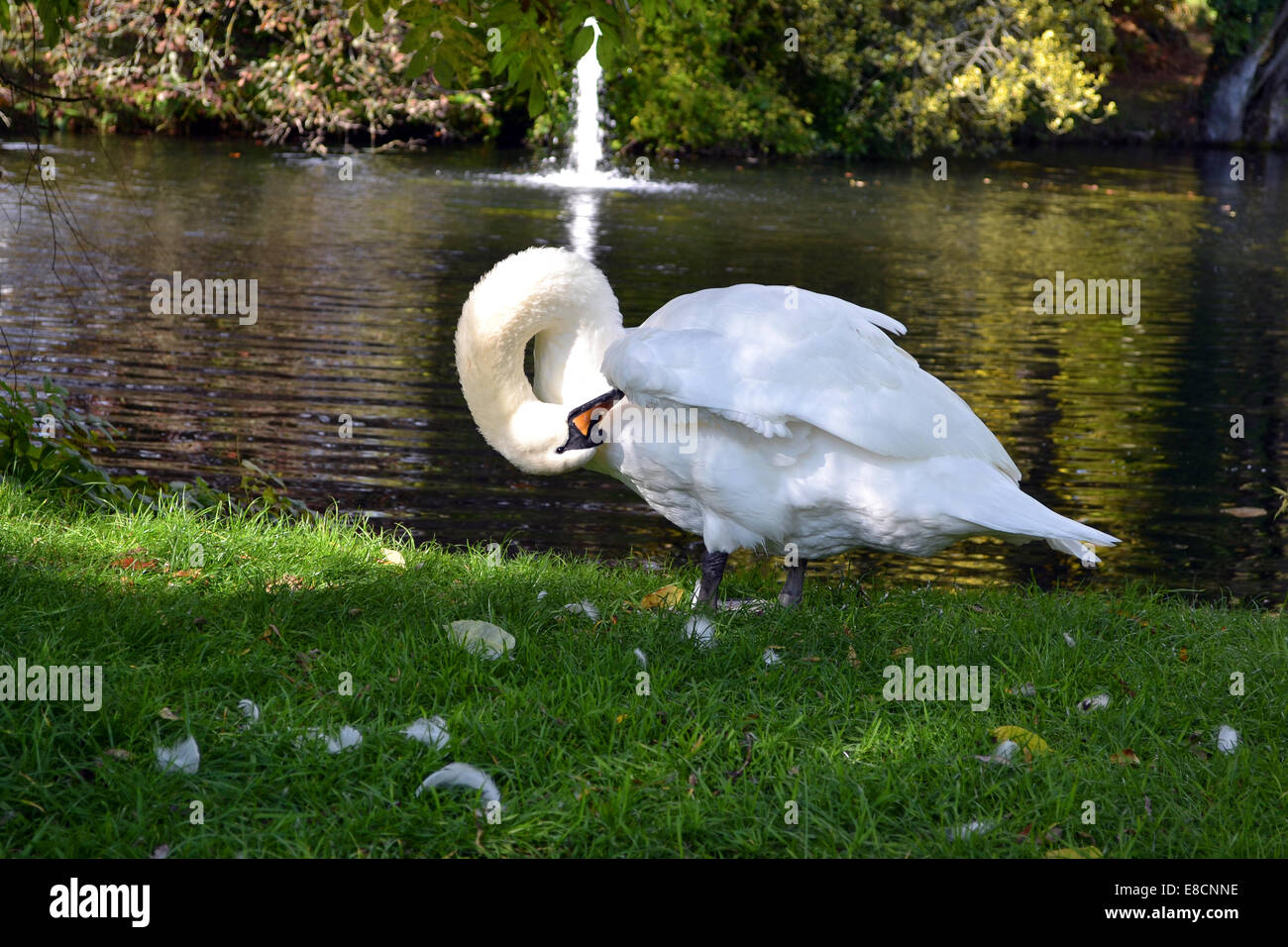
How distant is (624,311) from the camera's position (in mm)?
13938

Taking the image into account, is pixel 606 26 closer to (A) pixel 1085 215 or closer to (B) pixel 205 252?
(B) pixel 205 252

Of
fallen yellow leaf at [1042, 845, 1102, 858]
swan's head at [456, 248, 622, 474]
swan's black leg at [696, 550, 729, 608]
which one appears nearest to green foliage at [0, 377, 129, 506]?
swan's head at [456, 248, 622, 474]

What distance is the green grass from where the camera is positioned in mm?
3344

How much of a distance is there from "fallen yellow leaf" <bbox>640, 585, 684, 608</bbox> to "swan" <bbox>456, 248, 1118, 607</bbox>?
0.21m

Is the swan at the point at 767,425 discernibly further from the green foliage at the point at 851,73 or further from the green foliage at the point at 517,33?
the green foliage at the point at 851,73

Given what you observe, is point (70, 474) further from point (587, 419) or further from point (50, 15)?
point (587, 419)

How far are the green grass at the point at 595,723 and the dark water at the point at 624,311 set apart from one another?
6.34ft

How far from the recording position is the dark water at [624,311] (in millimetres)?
8797

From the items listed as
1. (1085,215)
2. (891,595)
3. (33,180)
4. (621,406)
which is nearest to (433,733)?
(621,406)

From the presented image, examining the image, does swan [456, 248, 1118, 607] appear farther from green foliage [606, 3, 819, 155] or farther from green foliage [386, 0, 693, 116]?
green foliage [606, 3, 819, 155]

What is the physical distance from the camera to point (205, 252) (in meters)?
16.1

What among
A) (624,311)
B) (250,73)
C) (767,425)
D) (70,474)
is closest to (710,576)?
(767,425)

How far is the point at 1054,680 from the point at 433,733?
2.04 m

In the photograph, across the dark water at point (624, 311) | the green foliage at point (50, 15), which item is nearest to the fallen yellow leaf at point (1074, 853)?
the dark water at point (624, 311)
